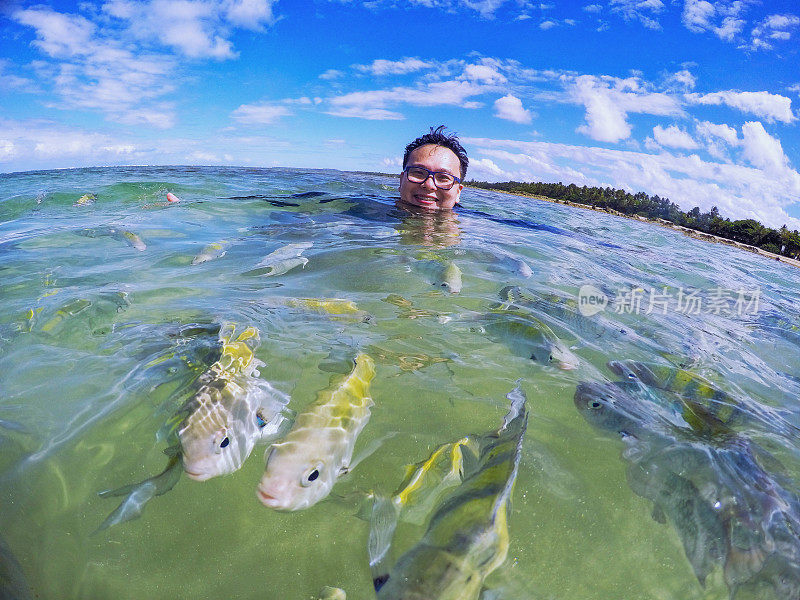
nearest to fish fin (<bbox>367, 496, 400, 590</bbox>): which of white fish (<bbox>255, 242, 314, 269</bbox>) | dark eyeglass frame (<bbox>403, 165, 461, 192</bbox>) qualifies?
white fish (<bbox>255, 242, 314, 269</bbox>)

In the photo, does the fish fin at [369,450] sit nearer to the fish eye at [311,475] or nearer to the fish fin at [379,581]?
the fish eye at [311,475]

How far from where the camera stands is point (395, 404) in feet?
7.29

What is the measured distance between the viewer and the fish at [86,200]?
11.6 metres

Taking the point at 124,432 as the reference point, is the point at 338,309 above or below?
above

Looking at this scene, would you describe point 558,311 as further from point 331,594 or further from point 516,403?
point 331,594

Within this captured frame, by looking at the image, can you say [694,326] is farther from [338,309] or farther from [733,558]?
[338,309]

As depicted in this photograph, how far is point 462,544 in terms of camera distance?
1.41 m

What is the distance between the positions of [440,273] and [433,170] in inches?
159

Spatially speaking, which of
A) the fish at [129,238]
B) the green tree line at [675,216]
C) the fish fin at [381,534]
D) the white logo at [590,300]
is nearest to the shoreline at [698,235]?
the green tree line at [675,216]

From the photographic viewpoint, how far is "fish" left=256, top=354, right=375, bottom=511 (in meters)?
1.65

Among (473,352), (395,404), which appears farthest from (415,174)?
(395,404)

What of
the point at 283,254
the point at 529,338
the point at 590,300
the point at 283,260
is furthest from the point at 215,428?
the point at 590,300

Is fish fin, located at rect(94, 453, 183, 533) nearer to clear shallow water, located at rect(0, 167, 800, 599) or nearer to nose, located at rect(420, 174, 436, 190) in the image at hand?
clear shallow water, located at rect(0, 167, 800, 599)

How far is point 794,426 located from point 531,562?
248cm
